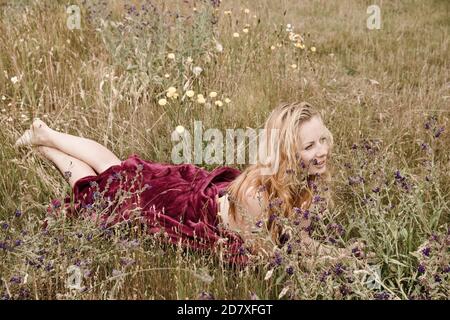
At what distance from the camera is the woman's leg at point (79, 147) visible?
12.0 ft

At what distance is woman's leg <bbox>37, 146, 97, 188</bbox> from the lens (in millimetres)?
3638

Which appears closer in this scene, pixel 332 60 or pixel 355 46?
pixel 332 60

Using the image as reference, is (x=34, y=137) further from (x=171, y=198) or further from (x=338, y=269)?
(x=338, y=269)

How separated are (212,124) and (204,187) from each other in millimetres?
637

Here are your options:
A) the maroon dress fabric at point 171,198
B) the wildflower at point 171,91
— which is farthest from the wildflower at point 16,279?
the wildflower at point 171,91

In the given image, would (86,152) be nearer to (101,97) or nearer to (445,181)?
(101,97)

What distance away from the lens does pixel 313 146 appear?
305cm

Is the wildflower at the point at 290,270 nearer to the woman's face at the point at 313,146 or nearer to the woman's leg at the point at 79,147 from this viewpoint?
the woman's face at the point at 313,146

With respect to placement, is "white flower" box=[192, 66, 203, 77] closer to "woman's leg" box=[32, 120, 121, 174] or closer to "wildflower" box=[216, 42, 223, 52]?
"wildflower" box=[216, 42, 223, 52]

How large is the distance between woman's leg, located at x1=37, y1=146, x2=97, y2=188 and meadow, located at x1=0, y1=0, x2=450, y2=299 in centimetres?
6

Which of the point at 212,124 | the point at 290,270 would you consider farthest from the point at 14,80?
the point at 290,270
